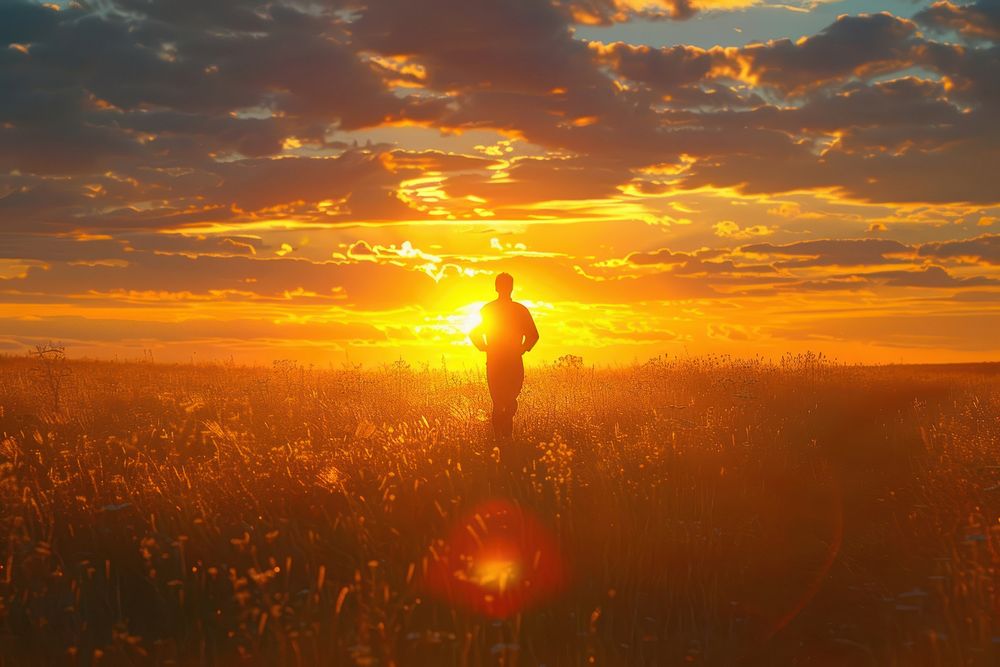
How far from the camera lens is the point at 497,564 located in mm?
6395

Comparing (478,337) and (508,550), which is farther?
(478,337)

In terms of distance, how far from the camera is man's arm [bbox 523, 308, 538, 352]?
12.1 meters

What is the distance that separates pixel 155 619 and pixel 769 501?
19.8 ft

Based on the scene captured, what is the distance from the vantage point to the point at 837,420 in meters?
15.2

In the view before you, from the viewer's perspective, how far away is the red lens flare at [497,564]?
5922 mm

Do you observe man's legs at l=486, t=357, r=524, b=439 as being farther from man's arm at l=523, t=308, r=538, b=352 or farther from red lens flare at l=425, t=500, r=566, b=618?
red lens flare at l=425, t=500, r=566, b=618

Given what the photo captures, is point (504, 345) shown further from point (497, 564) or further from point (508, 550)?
point (497, 564)

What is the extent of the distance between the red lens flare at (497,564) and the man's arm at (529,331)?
4525mm

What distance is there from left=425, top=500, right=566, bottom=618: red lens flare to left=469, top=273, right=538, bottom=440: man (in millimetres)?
4248

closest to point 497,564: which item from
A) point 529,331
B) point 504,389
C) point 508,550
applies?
point 508,550

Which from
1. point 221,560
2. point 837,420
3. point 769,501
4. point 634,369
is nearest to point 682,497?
point 769,501

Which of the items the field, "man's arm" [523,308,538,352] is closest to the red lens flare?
the field

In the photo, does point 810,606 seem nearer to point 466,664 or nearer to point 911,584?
point 911,584

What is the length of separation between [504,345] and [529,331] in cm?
41
